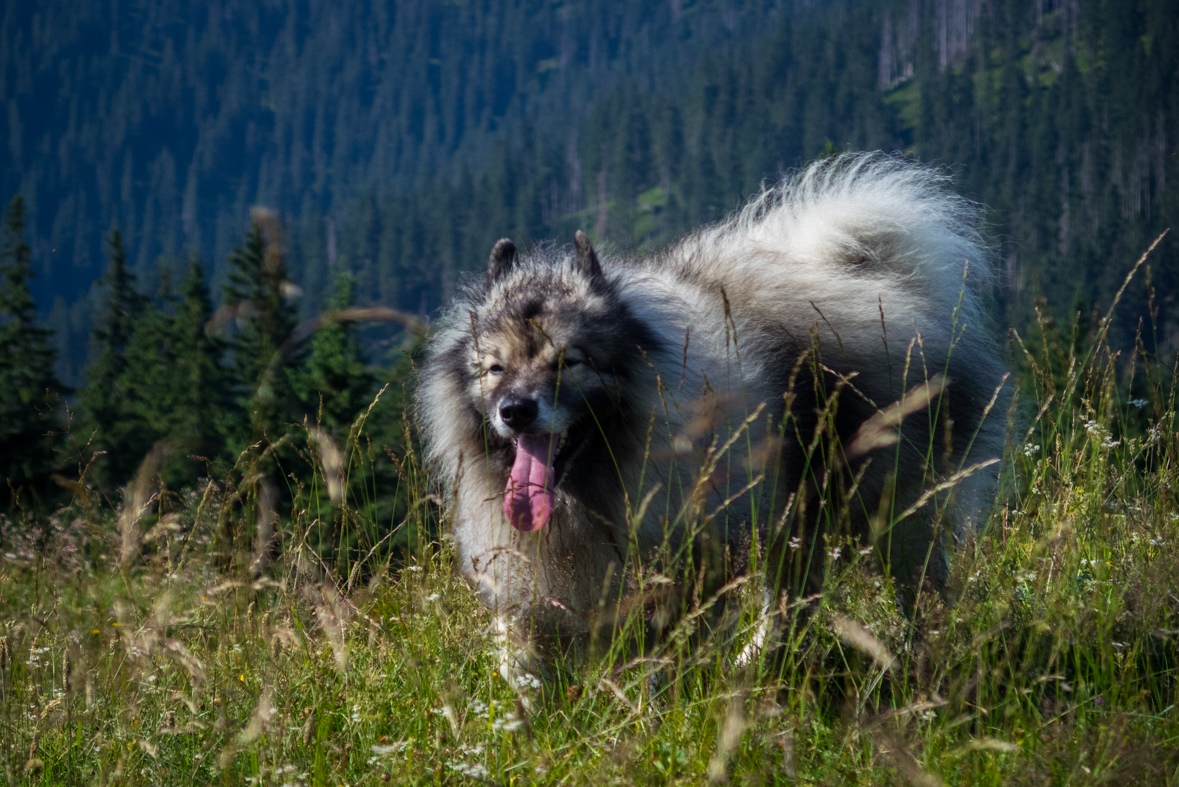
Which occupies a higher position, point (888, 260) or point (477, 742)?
point (888, 260)

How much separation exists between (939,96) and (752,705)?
115m

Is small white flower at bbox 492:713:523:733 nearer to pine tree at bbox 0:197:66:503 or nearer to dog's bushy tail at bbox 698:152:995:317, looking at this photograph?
dog's bushy tail at bbox 698:152:995:317

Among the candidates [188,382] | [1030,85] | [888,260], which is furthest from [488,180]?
[888,260]

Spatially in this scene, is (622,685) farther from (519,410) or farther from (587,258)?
(587,258)

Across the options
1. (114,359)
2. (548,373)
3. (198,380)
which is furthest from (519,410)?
(114,359)

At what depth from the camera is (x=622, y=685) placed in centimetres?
262

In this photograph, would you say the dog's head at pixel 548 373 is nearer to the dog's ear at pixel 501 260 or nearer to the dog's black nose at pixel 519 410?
the dog's black nose at pixel 519 410

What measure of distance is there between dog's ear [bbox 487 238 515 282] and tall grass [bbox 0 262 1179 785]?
1.15 m

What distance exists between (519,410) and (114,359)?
5632 cm

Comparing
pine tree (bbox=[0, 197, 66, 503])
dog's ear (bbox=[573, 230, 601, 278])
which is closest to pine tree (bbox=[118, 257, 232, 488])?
pine tree (bbox=[0, 197, 66, 503])

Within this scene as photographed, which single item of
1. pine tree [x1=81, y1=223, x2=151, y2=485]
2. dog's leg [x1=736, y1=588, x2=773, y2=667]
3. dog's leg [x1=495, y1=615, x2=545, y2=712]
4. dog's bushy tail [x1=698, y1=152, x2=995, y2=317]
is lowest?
pine tree [x1=81, y1=223, x2=151, y2=485]

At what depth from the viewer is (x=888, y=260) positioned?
4355mm

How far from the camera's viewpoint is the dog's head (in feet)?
10.4

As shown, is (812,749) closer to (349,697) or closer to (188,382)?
(349,697)
